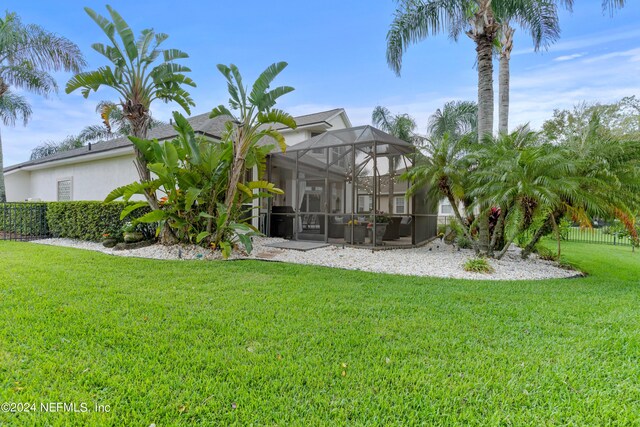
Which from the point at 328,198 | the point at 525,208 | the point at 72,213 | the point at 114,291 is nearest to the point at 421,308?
the point at 114,291

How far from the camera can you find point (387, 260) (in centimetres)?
883

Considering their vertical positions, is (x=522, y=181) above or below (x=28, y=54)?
below

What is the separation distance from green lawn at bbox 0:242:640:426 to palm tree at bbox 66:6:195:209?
4.96m

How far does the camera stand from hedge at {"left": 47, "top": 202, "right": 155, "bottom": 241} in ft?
34.0

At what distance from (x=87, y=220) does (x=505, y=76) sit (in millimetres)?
16658

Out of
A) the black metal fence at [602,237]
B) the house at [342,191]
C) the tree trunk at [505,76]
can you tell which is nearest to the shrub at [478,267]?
the house at [342,191]

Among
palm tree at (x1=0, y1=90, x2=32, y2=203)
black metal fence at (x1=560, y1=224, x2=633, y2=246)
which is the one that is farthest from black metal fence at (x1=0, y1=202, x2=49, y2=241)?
black metal fence at (x1=560, y1=224, x2=633, y2=246)

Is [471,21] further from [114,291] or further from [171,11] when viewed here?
[114,291]

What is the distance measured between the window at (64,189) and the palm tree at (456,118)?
24.6 metres

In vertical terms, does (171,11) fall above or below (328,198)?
above

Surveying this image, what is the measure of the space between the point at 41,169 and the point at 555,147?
2518 cm

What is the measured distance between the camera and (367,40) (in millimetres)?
14586

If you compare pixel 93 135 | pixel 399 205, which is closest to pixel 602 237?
pixel 399 205

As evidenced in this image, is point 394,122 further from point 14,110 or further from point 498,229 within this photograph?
point 14,110
